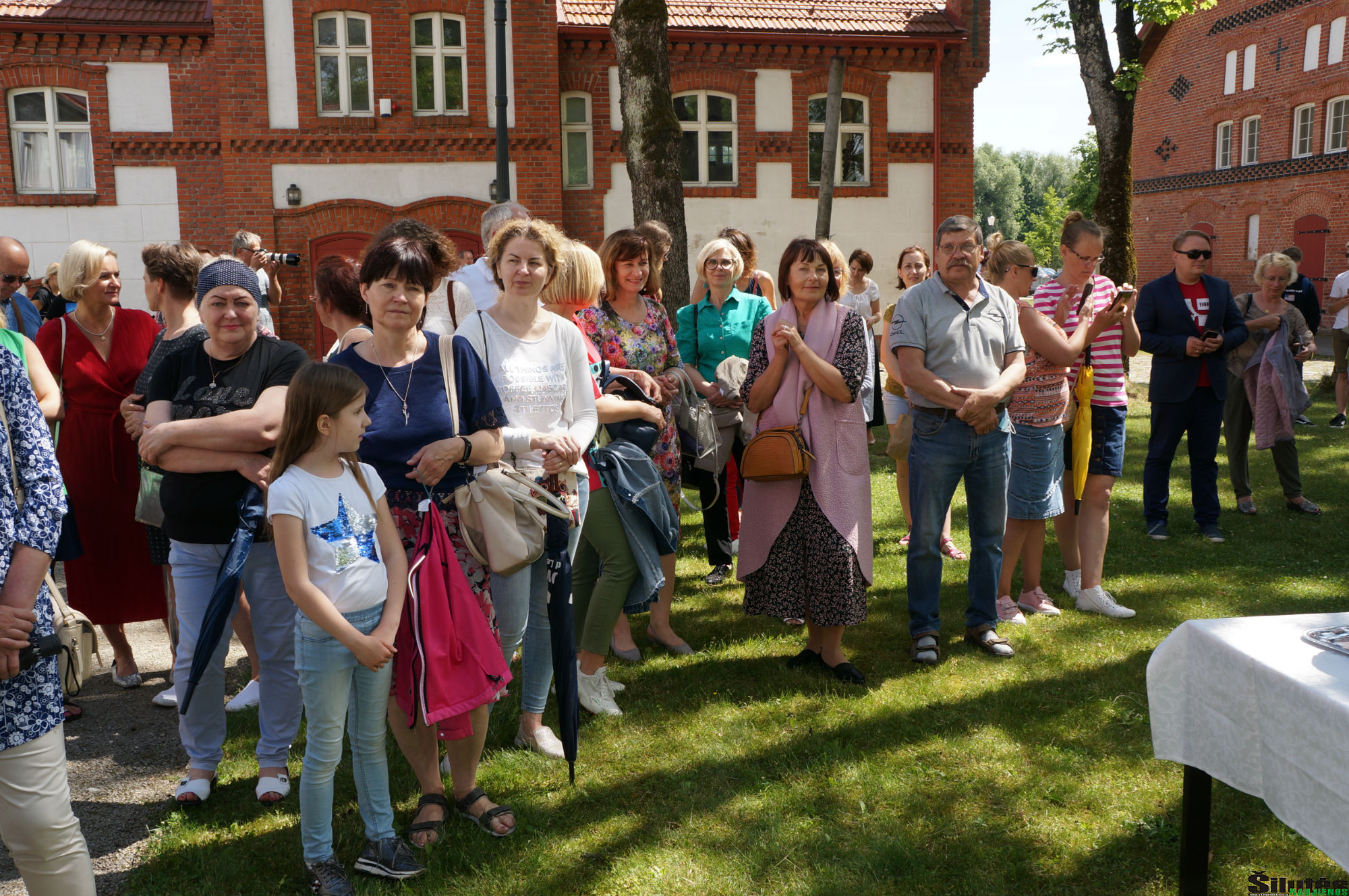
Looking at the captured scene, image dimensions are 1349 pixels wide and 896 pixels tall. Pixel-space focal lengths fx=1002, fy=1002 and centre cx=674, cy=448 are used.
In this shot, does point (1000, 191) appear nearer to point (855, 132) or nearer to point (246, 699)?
point (855, 132)

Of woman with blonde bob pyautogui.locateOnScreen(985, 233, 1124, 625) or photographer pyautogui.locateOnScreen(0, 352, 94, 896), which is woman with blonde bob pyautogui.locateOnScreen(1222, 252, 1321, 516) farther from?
photographer pyautogui.locateOnScreen(0, 352, 94, 896)

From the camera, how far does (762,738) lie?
440 centimetres

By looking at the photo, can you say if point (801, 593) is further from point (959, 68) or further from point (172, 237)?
point (959, 68)

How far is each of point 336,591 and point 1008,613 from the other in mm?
4114

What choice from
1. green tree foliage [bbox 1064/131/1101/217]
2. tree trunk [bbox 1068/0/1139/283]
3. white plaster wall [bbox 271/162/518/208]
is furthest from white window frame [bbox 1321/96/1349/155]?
white plaster wall [bbox 271/162/518/208]

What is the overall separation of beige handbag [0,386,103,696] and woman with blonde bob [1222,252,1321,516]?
337 inches

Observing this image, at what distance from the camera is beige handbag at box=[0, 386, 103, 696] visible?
8.52 feet

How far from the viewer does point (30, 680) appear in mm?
2535

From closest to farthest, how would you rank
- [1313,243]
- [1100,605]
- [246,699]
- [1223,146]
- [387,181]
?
[246,699]
[1100,605]
[387,181]
[1313,243]
[1223,146]

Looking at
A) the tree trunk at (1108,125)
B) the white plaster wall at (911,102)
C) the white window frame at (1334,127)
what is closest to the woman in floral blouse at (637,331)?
the tree trunk at (1108,125)

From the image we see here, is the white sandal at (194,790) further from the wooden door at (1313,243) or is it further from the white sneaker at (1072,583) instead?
the wooden door at (1313,243)

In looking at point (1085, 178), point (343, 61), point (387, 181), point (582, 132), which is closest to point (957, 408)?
point (387, 181)

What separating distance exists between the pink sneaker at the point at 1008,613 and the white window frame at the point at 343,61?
14.9 m

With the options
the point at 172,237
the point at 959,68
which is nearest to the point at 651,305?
the point at 172,237
